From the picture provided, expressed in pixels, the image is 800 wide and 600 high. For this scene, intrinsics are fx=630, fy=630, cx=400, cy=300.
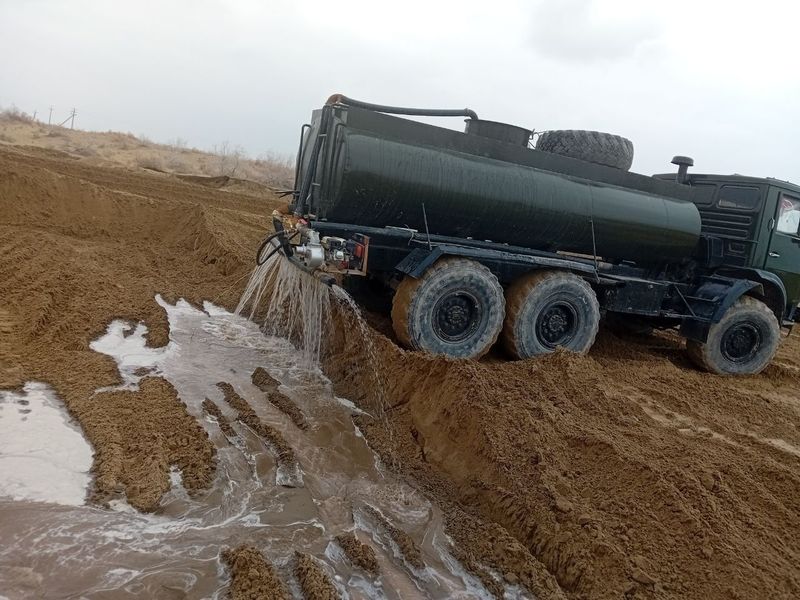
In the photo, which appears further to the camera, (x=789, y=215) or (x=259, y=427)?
(x=789, y=215)

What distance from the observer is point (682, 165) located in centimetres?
895

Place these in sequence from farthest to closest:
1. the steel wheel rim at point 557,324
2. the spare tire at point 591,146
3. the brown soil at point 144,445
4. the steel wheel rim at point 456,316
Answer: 1. the spare tire at point 591,146
2. the steel wheel rim at point 557,324
3. the steel wheel rim at point 456,316
4. the brown soil at point 144,445

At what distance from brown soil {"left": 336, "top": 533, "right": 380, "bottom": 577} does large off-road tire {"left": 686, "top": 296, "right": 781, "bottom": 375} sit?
6177mm

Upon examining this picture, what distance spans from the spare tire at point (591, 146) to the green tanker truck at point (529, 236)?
0.02 m

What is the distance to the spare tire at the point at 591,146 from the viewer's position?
780cm

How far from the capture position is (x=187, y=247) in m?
12.1

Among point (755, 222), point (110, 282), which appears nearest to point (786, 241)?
point (755, 222)

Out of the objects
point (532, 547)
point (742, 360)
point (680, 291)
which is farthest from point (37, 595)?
point (742, 360)

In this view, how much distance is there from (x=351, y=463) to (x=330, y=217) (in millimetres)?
2601

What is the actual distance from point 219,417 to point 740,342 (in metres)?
6.88

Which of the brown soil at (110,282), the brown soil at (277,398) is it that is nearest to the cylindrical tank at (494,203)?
the brown soil at (277,398)

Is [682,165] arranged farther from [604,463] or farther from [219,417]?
[219,417]

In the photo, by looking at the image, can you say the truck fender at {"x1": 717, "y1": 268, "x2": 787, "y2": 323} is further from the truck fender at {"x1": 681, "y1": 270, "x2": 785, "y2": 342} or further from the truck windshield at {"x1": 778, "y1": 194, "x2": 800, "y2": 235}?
the truck windshield at {"x1": 778, "y1": 194, "x2": 800, "y2": 235}

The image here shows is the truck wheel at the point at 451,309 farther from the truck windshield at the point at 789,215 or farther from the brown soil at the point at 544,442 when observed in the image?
the truck windshield at the point at 789,215
